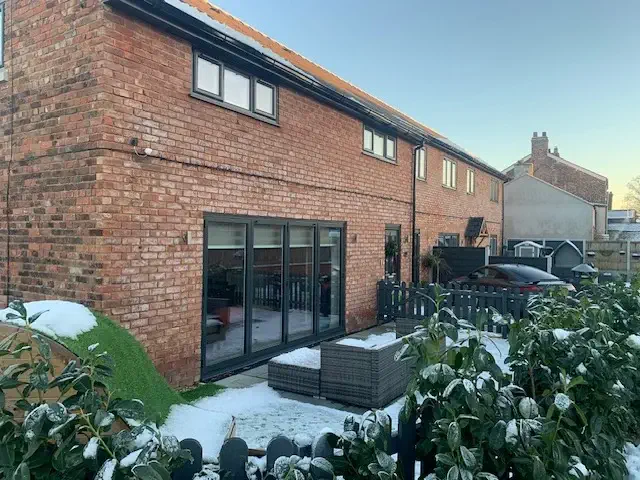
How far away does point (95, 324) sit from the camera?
4066 mm

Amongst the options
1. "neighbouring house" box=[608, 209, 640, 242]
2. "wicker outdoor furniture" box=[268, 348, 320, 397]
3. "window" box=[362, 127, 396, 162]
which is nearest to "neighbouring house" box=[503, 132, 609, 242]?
"neighbouring house" box=[608, 209, 640, 242]

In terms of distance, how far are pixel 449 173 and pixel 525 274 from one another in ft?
19.3

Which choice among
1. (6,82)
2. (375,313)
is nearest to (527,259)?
(375,313)

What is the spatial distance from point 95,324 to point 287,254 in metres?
4.56

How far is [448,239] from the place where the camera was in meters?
17.4

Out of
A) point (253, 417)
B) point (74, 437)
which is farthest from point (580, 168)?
point (74, 437)

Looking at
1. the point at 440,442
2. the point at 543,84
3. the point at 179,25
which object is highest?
the point at 543,84

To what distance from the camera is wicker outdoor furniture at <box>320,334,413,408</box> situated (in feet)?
18.9

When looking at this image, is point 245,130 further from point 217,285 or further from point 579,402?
point 579,402

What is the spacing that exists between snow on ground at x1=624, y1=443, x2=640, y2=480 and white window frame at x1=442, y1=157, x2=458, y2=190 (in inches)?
509

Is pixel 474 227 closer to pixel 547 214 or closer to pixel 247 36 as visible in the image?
pixel 547 214

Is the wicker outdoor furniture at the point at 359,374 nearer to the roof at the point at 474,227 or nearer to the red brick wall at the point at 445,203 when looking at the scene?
the red brick wall at the point at 445,203

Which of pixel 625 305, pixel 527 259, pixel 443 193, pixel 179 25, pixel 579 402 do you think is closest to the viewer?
pixel 579 402

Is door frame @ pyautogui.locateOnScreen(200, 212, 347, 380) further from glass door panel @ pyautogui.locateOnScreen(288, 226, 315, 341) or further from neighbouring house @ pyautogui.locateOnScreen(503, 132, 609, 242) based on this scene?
neighbouring house @ pyautogui.locateOnScreen(503, 132, 609, 242)
